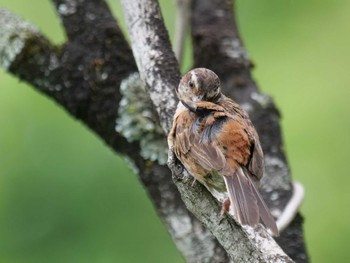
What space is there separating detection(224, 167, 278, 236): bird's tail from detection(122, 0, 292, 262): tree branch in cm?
4

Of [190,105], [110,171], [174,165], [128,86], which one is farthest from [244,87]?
[110,171]

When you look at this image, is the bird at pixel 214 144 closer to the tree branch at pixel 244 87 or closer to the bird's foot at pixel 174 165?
the bird's foot at pixel 174 165

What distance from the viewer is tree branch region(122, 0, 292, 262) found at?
3209 mm

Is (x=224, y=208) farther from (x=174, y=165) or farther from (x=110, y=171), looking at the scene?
(x=110, y=171)

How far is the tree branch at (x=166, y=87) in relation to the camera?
321 centimetres

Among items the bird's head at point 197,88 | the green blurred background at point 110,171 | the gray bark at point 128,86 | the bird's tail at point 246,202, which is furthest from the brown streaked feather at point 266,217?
the green blurred background at point 110,171

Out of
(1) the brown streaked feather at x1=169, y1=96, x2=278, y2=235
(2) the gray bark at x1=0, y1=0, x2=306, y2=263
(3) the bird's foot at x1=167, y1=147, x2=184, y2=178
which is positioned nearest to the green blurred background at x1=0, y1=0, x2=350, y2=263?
(2) the gray bark at x1=0, y1=0, x2=306, y2=263

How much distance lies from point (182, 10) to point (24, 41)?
0.78 meters

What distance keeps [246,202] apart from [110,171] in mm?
2560

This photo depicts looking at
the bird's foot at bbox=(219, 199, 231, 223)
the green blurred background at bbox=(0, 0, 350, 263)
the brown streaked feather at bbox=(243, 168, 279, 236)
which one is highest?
the bird's foot at bbox=(219, 199, 231, 223)

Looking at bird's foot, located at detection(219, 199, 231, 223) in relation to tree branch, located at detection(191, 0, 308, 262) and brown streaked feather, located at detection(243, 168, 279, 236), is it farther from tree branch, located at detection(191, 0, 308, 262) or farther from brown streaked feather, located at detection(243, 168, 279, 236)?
tree branch, located at detection(191, 0, 308, 262)

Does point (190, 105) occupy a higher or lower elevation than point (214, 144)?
higher

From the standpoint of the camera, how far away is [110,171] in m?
5.83

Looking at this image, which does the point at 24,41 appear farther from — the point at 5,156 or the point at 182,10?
the point at 5,156
